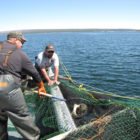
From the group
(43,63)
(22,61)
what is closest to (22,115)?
(22,61)

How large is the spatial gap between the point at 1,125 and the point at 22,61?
4.85 ft

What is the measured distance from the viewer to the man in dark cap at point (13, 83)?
2732 mm

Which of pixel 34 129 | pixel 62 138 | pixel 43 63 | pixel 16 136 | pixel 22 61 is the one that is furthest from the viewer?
pixel 43 63

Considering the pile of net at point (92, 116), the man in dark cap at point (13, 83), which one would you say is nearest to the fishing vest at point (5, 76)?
the man in dark cap at point (13, 83)

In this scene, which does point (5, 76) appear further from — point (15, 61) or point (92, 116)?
point (92, 116)

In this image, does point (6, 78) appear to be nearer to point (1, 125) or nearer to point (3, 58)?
point (3, 58)

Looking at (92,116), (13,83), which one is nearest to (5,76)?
(13,83)

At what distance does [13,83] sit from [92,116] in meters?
2.54

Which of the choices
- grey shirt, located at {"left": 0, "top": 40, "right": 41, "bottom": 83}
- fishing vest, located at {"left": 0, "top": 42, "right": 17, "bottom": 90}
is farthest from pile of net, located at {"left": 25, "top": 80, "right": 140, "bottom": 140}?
grey shirt, located at {"left": 0, "top": 40, "right": 41, "bottom": 83}

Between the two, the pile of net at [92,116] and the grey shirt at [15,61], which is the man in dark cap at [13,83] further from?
the pile of net at [92,116]

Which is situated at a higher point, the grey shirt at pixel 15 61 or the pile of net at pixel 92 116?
the grey shirt at pixel 15 61

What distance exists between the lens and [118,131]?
3.26 m

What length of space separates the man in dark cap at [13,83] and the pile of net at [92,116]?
703 millimetres

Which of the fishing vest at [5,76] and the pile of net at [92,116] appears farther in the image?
the pile of net at [92,116]
